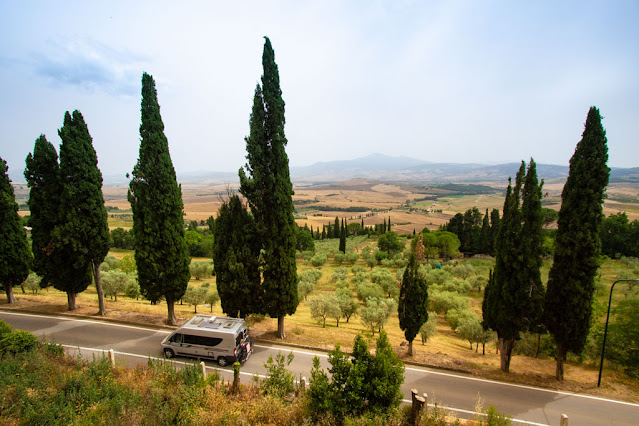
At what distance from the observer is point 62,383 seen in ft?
29.6

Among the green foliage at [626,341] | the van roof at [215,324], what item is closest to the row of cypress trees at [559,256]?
the green foliage at [626,341]

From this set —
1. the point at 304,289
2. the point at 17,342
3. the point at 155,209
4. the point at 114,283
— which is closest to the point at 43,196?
the point at 155,209

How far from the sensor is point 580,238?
41.2 ft

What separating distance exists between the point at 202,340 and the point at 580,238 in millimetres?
16354

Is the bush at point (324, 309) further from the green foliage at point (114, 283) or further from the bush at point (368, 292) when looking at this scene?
the green foliage at point (114, 283)

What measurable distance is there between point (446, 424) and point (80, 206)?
61.3 feet

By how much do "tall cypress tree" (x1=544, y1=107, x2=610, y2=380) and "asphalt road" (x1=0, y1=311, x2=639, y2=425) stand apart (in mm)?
2403

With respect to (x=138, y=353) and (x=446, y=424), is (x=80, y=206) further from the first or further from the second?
(x=446, y=424)

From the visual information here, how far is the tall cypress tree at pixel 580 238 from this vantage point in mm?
12500

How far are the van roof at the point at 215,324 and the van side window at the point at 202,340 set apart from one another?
37 centimetres

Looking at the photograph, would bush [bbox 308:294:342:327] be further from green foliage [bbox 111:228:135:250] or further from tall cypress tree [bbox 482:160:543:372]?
green foliage [bbox 111:228:135:250]

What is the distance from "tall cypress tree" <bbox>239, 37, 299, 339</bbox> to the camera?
49.3 ft

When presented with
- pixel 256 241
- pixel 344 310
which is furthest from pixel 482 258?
pixel 256 241

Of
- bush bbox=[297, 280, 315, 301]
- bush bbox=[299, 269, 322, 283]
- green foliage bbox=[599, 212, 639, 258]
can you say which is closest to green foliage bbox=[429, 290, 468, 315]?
bush bbox=[297, 280, 315, 301]
